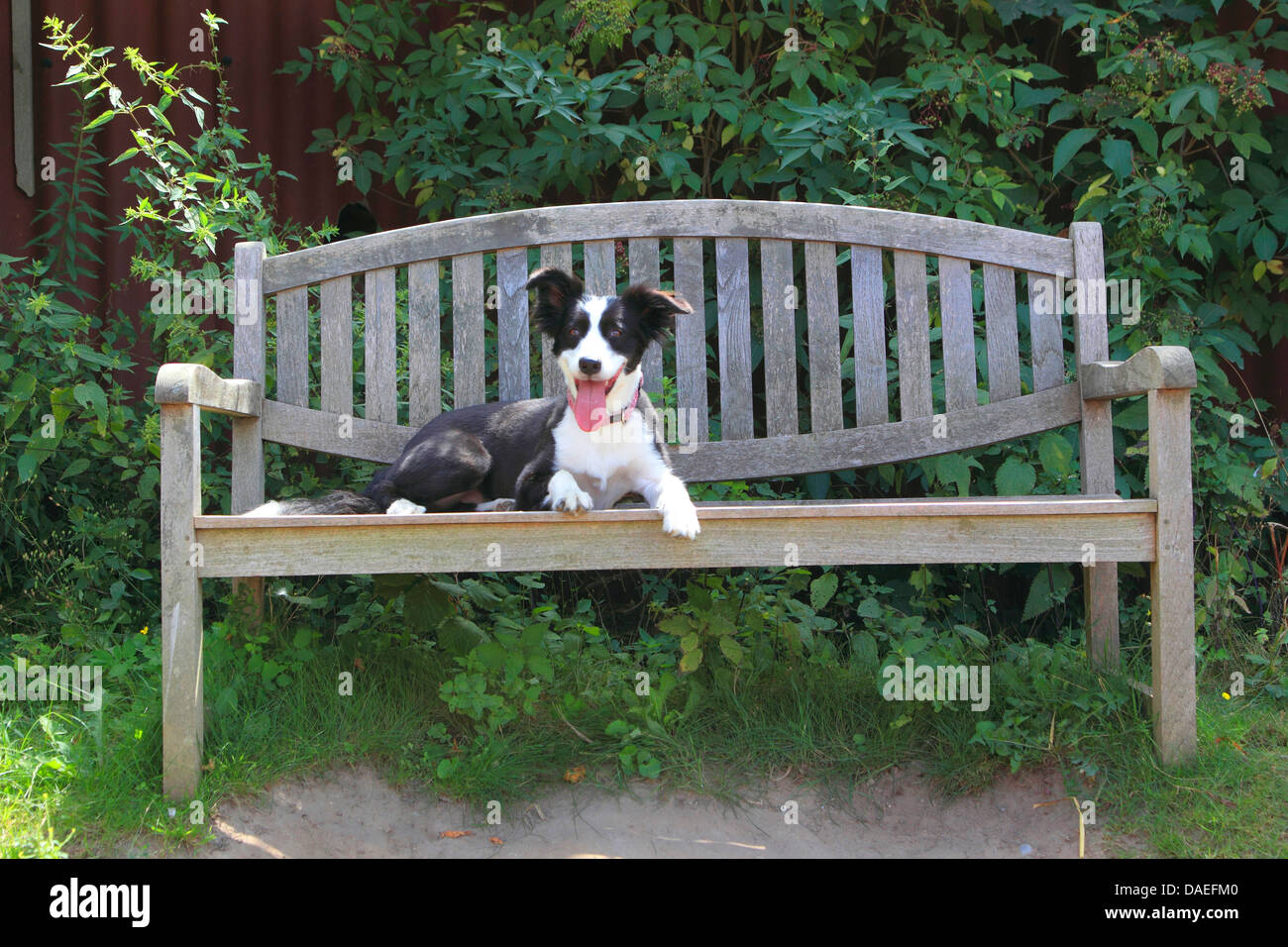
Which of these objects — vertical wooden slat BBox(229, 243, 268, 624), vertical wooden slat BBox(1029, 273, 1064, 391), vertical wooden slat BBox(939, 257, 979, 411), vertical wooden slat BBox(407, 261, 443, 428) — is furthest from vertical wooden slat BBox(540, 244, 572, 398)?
vertical wooden slat BBox(1029, 273, 1064, 391)

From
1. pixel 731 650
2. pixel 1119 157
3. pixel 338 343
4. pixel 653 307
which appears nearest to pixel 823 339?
pixel 653 307

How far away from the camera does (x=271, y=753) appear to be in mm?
2832

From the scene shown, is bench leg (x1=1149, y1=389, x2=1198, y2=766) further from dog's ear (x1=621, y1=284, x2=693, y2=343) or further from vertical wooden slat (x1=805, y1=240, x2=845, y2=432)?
dog's ear (x1=621, y1=284, x2=693, y2=343)

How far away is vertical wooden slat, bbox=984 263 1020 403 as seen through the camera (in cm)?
340

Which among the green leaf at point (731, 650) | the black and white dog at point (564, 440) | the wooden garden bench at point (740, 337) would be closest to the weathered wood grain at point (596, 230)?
the wooden garden bench at point (740, 337)

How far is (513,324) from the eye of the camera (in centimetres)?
355

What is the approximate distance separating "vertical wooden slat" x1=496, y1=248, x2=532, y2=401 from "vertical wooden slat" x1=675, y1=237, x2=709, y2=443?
19.5 inches

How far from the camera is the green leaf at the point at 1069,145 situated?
3.93 meters

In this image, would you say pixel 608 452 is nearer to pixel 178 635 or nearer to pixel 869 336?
pixel 869 336

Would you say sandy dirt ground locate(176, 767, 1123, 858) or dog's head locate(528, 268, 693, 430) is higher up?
dog's head locate(528, 268, 693, 430)

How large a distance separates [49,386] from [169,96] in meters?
1.10

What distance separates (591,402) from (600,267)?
67cm
